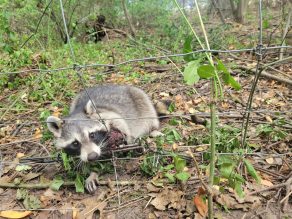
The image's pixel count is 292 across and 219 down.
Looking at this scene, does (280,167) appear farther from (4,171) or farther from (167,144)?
(4,171)

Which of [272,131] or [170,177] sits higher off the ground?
[272,131]

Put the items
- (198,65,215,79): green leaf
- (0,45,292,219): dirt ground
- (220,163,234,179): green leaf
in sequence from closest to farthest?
1. (198,65,215,79): green leaf
2. (220,163,234,179): green leaf
3. (0,45,292,219): dirt ground

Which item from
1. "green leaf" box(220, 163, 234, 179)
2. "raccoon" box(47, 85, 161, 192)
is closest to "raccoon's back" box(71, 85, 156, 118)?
"raccoon" box(47, 85, 161, 192)

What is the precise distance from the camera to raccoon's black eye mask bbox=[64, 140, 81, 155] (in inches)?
118

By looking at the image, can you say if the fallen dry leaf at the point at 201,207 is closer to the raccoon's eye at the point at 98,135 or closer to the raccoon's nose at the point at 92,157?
the raccoon's nose at the point at 92,157

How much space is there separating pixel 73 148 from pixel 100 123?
312mm

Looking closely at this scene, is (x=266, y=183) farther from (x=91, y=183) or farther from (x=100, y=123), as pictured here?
(x=100, y=123)

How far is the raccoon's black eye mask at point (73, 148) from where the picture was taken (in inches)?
118

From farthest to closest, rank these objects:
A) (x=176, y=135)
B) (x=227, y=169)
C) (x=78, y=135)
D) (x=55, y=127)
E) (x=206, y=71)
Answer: (x=176, y=135) → (x=55, y=127) → (x=78, y=135) → (x=227, y=169) → (x=206, y=71)

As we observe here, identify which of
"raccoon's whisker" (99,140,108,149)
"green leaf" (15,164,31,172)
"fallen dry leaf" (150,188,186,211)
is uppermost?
"raccoon's whisker" (99,140,108,149)

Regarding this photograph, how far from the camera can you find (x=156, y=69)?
18.8 ft

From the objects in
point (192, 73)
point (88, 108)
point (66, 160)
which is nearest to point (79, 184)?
point (66, 160)

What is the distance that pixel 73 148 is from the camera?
303 cm

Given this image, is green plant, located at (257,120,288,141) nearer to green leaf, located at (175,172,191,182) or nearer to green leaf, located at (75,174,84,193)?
green leaf, located at (175,172,191,182)
